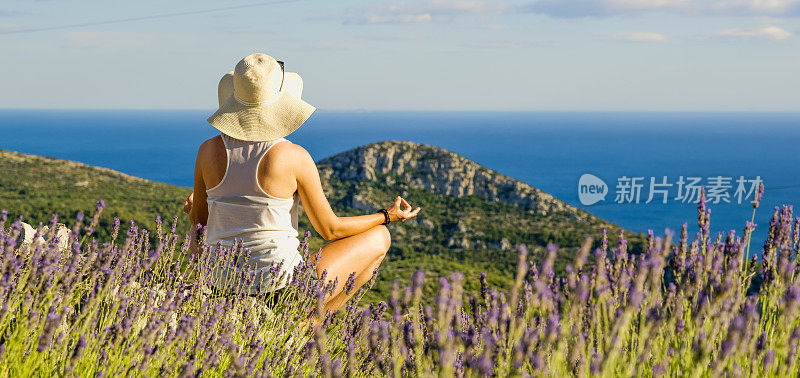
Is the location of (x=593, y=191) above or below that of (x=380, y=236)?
above

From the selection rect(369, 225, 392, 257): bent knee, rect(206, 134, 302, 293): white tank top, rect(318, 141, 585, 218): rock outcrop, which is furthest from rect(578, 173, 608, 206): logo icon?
rect(206, 134, 302, 293): white tank top

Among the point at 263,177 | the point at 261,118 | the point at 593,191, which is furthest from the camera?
the point at 593,191

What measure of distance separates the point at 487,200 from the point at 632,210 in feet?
281

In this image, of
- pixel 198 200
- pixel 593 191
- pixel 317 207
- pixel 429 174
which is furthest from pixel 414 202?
pixel 593 191

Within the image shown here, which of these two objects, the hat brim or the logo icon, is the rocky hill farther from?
the logo icon

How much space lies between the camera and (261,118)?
10.2 ft

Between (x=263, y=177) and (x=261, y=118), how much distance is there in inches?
13.0

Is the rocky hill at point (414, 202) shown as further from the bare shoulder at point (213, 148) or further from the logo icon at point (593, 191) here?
the logo icon at point (593, 191)

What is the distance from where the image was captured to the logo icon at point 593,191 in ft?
425

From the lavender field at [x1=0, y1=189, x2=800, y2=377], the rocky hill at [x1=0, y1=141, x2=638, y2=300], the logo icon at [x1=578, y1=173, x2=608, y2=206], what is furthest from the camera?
the logo icon at [x1=578, y1=173, x2=608, y2=206]

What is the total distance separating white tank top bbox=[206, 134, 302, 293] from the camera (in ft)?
9.98

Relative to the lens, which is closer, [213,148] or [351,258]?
[213,148]

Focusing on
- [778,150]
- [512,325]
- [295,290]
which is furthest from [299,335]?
[778,150]

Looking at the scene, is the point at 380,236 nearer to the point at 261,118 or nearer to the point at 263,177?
the point at 263,177
